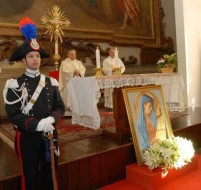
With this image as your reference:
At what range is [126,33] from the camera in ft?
29.9

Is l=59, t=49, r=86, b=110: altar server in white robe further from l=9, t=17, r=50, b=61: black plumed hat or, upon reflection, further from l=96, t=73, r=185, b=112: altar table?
l=9, t=17, r=50, b=61: black plumed hat

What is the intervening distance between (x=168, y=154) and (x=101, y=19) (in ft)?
21.0

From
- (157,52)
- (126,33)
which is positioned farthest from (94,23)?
(157,52)

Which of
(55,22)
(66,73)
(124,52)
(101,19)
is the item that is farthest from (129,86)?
(124,52)

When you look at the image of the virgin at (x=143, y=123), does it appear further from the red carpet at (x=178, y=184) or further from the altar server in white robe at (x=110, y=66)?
the altar server in white robe at (x=110, y=66)

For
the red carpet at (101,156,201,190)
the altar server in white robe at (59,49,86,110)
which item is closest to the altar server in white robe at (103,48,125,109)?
the altar server in white robe at (59,49,86,110)

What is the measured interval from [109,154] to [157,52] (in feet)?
24.7

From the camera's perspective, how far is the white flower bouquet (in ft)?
9.53

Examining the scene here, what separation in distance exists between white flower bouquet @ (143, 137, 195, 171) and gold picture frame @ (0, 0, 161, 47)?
5211 mm

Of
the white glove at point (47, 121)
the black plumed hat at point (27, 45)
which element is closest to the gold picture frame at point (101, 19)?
the black plumed hat at point (27, 45)

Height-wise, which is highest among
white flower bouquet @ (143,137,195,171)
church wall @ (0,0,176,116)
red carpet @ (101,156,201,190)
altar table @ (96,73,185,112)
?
church wall @ (0,0,176,116)

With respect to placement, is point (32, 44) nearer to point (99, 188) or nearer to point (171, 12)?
point (99, 188)

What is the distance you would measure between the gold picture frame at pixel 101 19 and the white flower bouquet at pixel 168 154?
521cm

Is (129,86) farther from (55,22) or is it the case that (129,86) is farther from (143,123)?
(55,22)
